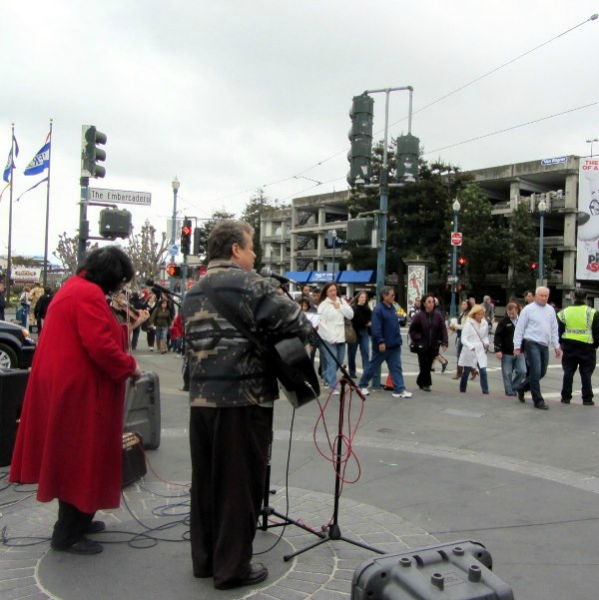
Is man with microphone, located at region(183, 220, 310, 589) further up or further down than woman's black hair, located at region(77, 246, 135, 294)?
further down

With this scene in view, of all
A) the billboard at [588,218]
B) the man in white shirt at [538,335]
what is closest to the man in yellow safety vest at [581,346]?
the man in white shirt at [538,335]

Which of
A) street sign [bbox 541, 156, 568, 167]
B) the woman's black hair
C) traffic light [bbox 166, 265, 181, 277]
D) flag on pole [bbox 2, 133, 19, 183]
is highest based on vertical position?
street sign [bbox 541, 156, 568, 167]

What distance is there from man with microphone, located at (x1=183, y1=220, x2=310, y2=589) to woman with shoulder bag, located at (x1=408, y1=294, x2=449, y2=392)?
7.72 meters

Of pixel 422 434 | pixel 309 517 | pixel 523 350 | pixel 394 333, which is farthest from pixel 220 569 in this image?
pixel 523 350

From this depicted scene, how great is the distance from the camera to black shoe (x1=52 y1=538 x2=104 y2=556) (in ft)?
12.4

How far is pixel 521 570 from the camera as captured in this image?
3.67 metres

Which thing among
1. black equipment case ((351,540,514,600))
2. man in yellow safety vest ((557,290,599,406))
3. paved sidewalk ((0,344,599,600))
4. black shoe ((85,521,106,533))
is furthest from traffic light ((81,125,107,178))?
black equipment case ((351,540,514,600))

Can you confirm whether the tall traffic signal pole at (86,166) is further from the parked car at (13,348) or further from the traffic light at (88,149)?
the parked car at (13,348)

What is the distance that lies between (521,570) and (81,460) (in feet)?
8.60

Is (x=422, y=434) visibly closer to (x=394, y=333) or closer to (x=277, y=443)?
(x=277, y=443)

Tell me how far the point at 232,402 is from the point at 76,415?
3.56ft

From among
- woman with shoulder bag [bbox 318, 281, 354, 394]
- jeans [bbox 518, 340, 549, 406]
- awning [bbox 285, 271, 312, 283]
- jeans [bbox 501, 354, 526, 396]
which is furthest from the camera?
awning [bbox 285, 271, 312, 283]

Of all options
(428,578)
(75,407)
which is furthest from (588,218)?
(428,578)

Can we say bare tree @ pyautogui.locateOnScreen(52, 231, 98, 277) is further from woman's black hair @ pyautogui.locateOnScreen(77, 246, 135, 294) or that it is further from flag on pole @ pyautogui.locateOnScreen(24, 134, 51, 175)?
woman's black hair @ pyautogui.locateOnScreen(77, 246, 135, 294)
